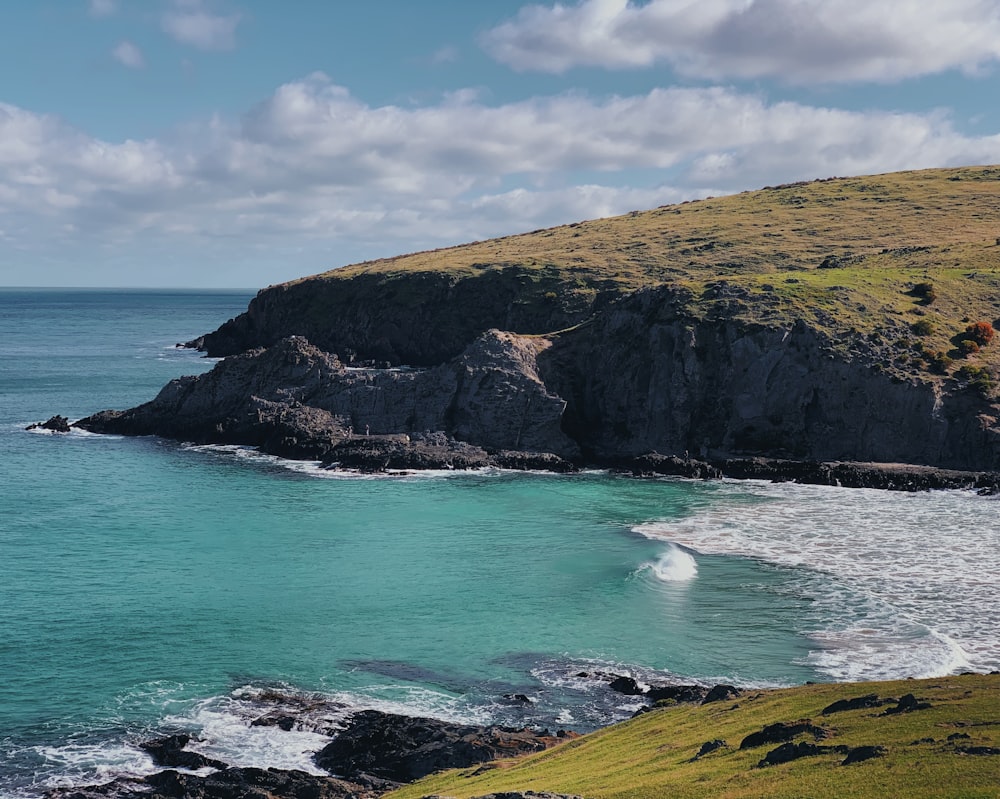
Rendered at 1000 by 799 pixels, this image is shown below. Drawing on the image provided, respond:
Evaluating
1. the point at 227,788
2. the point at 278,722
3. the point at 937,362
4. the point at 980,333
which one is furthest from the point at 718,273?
the point at 227,788

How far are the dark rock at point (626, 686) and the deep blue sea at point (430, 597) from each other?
104cm

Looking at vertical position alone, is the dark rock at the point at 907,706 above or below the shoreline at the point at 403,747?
above

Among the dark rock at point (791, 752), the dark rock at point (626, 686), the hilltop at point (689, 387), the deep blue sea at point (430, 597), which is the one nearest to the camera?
the dark rock at point (791, 752)

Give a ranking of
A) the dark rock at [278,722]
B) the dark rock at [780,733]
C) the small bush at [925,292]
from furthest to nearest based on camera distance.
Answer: the small bush at [925,292], the dark rock at [278,722], the dark rock at [780,733]

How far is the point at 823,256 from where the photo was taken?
139 meters

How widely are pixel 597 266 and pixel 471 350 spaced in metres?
58.4

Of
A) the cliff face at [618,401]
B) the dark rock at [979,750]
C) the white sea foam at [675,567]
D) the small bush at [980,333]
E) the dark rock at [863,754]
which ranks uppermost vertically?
the small bush at [980,333]

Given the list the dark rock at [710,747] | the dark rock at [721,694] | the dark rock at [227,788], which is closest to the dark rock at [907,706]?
the dark rock at [710,747]

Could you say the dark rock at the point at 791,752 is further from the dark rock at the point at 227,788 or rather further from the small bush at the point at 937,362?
the small bush at the point at 937,362

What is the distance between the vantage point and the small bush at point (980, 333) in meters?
95.3

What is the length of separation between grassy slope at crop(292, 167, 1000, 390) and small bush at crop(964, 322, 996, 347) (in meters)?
1.31

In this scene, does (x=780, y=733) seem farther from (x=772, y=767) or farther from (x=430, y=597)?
(x=430, y=597)

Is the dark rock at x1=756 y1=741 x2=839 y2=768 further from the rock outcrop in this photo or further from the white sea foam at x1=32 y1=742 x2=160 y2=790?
the rock outcrop

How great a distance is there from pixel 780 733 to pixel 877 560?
3332 centimetres
